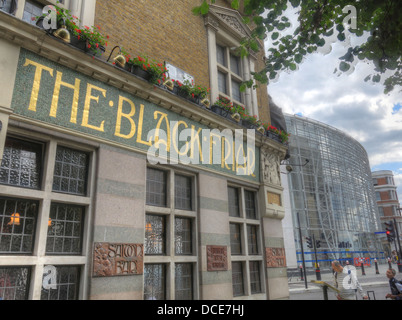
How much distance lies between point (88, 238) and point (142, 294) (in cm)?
138

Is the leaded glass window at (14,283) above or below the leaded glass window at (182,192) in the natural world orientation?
below

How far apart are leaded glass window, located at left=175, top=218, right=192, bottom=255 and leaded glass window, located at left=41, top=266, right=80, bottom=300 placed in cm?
223

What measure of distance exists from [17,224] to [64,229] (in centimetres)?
70

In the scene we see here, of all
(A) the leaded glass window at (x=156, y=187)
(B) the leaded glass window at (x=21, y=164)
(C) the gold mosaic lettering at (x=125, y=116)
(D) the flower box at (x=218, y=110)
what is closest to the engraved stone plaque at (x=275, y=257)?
(A) the leaded glass window at (x=156, y=187)

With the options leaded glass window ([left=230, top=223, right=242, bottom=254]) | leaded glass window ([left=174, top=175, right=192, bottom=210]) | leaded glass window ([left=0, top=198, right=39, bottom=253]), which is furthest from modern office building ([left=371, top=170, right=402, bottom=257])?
leaded glass window ([left=0, top=198, right=39, bottom=253])

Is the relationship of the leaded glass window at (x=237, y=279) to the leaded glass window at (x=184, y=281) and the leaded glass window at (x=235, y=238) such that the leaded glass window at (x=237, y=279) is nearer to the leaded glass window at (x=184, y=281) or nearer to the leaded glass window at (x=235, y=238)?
the leaded glass window at (x=235, y=238)

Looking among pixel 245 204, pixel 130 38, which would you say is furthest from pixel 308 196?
pixel 130 38

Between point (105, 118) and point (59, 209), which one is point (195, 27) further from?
point (59, 209)

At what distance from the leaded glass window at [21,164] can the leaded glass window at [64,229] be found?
0.54 metres

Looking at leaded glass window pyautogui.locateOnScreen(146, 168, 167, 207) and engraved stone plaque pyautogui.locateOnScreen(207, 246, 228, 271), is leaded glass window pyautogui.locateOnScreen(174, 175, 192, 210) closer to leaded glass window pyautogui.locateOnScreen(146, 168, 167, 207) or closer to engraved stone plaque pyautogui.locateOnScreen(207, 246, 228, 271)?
leaded glass window pyautogui.locateOnScreen(146, 168, 167, 207)

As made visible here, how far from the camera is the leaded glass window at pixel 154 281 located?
5930mm

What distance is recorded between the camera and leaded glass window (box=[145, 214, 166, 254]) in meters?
6.18

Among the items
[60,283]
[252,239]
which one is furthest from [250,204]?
[60,283]

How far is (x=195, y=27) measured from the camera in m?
8.88
